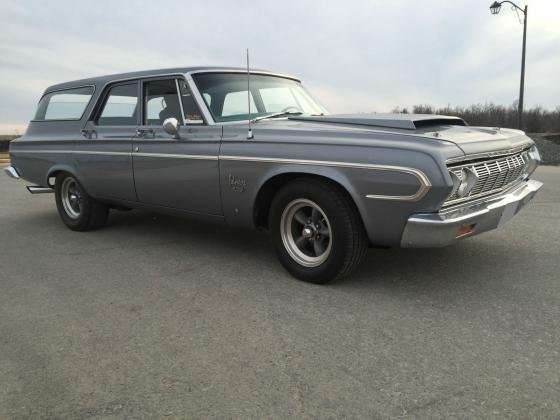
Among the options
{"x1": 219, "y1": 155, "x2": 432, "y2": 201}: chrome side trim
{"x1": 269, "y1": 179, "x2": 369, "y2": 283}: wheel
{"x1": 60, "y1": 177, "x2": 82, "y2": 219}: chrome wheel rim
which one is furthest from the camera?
{"x1": 60, "y1": 177, "x2": 82, "y2": 219}: chrome wheel rim

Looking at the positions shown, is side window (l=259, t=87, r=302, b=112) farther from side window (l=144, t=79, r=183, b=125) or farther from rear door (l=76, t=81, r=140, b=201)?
rear door (l=76, t=81, r=140, b=201)

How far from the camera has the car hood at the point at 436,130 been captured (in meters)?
3.26

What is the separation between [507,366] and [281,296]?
1.52m

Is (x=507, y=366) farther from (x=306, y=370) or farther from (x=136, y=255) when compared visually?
(x=136, y=255)

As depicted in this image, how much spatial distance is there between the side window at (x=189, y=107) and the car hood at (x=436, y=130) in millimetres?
884

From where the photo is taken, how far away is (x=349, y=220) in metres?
3.35

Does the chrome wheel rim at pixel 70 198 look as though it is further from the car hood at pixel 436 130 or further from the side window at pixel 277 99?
the car hood at pixel 436 130

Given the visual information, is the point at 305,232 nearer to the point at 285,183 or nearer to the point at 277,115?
the point at 285,183

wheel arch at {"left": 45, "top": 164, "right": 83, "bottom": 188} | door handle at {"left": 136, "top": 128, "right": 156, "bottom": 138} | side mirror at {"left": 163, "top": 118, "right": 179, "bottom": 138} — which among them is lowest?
wheel arch at {"left": 45, "top": 164, "right": 83, "bottom": 188}

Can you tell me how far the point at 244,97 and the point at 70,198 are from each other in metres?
2.77

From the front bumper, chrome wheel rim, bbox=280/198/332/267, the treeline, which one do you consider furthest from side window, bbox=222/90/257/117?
the treeline

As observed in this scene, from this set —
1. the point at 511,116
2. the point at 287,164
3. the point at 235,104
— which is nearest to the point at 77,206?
the point at 235,104

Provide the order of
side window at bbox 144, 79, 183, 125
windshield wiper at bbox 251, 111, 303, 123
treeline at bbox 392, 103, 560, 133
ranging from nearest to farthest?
windshield wiper at bbox 251, 111, 303, 123 → side window at bbox 144, 79, 183, 125 → treeline at bbox 392, 103, 560, 133

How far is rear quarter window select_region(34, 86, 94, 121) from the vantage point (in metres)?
5.52
